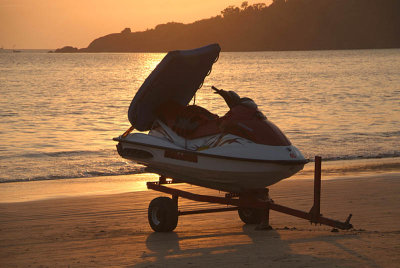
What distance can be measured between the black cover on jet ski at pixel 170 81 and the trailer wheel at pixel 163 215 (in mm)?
1253

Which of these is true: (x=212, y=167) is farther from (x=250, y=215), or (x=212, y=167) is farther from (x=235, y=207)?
(x=250, y=215)

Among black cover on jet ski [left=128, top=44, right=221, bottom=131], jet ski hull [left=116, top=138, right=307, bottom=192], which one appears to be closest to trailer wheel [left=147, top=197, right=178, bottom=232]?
jet ski hull [left=116, top=138, right=307, bottom=192]

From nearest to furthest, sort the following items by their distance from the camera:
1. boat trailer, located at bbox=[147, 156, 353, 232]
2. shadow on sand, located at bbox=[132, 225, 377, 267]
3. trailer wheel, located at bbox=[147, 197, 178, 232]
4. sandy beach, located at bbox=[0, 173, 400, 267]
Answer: shadow on sand, located at bbox=[132, 225, 377, 267]
sandy beach, located at bbox=[0, 173, 400, 267]
boat trailer, located at bbox=[147, 156, 353, 232]
trailer wheel, located at bbox=[147, 197, 178, 232]

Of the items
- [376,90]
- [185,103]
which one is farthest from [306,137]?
[376,90]

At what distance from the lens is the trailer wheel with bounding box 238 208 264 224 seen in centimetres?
984

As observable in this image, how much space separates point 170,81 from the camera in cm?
995

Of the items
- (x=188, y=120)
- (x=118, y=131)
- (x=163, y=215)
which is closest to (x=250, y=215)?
(x=163, y=215)

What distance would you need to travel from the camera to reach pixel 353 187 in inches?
542

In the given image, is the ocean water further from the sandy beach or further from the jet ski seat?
the jet ski seat

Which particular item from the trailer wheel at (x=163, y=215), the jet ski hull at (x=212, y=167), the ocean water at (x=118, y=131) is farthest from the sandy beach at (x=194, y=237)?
the ocean water at (x=118, y=131)

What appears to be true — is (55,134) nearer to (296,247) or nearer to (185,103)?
(185,103)

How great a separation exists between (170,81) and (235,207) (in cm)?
199

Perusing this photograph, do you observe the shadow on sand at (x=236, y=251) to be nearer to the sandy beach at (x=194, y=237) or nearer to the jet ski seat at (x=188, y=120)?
the sandy beach at (x=194, y=237)

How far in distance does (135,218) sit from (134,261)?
3260 mm
